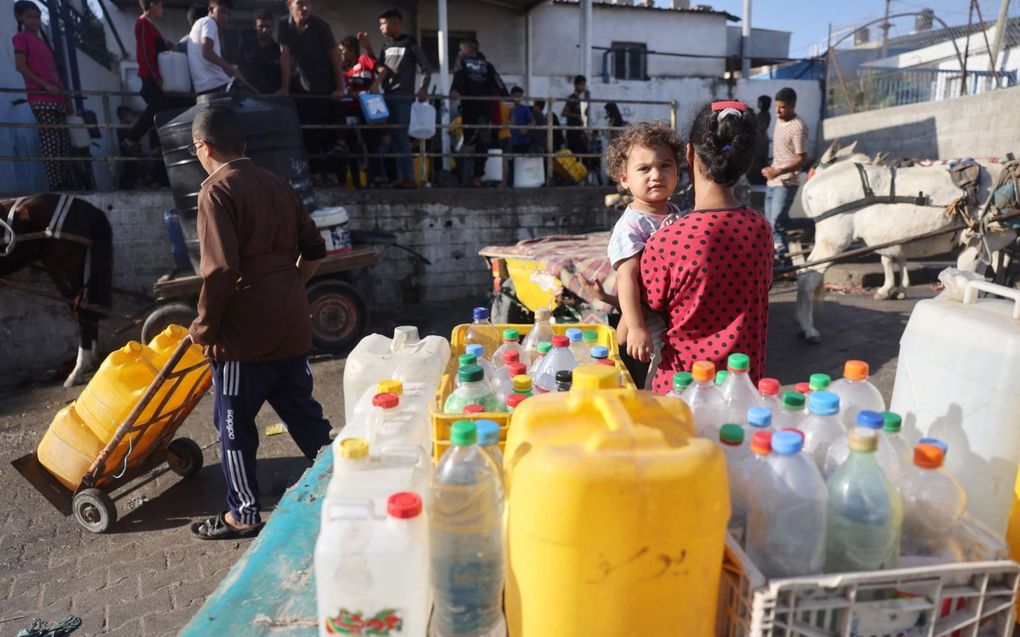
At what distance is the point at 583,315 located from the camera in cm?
440

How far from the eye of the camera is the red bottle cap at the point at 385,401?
171 cm

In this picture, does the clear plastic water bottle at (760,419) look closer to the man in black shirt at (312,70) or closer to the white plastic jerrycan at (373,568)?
the white plastic jerrycan at (373,568)

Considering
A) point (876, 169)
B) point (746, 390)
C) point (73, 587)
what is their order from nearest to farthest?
point (746, 390) < point (73, 587) < point (876, 169)

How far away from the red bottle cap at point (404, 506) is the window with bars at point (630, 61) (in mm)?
16282

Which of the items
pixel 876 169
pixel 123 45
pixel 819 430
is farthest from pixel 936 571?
pixel 123 45

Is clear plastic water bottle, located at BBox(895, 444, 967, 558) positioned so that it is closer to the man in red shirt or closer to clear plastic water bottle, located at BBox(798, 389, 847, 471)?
clear plastic water bottle, located at BBox(798, 389, 847, 471)

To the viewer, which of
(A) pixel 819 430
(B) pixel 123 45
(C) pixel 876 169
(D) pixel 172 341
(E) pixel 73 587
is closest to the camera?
(A) pixel 819 430

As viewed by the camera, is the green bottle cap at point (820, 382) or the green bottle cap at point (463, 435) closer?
the green bottle cap at point (463, 435)

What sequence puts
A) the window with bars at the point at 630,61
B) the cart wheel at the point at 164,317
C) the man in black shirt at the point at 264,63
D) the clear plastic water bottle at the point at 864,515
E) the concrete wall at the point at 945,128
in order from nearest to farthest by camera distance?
the clear plastic water bottle at the point at 864,515
the cart wheel at the point at 164,317
the man in black shirt at the point at 264,63
the concrete wall at the point at 945,128
the window with bars at the point at 630,61

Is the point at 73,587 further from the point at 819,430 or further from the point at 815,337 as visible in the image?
the point at 815,337

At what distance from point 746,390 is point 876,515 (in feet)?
2.09

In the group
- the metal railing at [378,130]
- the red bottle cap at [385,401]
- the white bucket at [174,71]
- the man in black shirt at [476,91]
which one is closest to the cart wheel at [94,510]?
the red bottle cap at [385,401]

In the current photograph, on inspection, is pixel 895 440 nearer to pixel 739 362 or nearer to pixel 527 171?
pixel 739 362

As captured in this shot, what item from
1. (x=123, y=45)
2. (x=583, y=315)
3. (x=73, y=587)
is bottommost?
(x=73, y=587)
